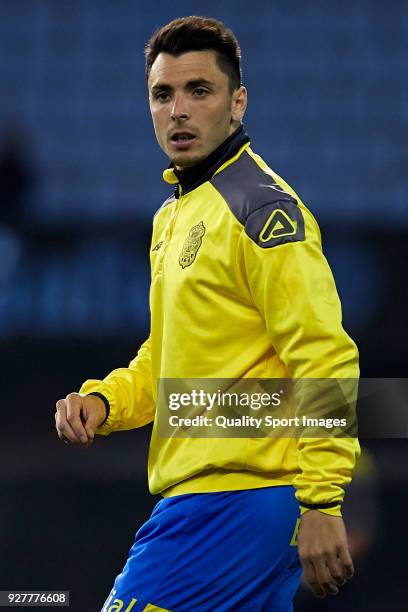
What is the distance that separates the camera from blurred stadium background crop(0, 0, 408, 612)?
467 cm

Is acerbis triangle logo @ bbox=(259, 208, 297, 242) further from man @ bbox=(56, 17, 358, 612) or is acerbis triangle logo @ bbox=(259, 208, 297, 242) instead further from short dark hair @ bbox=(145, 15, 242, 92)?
short dark hair @ bbox=(145, 15, 242, 92)

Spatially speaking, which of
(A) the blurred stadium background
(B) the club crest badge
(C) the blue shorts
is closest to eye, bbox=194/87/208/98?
(B) the club crest badge

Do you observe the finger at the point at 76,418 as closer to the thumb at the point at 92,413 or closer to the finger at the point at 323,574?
the thumb at the point at 92,413

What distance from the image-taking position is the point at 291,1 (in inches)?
290

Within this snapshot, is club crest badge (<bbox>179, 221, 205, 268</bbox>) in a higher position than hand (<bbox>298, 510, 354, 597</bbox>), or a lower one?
higher

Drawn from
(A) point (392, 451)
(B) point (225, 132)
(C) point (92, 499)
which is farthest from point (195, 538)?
(A) point (392, 451)

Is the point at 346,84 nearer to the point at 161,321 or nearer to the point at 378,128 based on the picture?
the point at 378,128

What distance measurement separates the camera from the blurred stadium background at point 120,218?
15.3 feet

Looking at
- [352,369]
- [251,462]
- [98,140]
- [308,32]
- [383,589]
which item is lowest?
[383,589]

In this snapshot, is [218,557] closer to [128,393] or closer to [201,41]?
[128,393]

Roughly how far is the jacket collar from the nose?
85mm

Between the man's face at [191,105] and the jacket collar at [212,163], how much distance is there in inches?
0.4

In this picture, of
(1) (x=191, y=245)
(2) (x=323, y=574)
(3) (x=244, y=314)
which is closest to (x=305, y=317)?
(3) (x=244, y=314)

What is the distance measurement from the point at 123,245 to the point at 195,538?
4.22 metres
